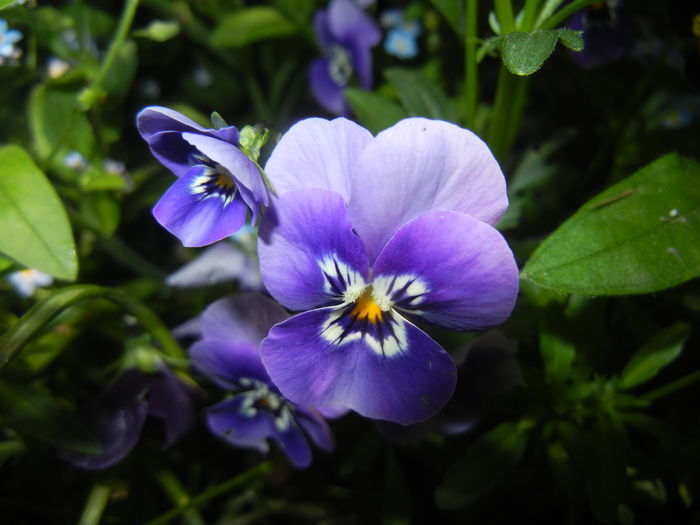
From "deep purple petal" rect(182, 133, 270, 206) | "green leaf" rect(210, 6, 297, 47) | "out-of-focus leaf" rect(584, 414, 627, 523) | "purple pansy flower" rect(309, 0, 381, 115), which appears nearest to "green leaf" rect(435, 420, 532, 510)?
"out-of-focus leaf" rect(584, 414, 627, 523)

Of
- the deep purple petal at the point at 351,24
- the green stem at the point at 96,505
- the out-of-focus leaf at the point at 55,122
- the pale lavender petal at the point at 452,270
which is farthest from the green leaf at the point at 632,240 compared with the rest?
the out-of-focus leaf at the point at 55,122

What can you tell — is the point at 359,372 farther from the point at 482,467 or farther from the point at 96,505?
the point at 96,505

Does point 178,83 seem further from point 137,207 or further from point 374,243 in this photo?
point 374,243

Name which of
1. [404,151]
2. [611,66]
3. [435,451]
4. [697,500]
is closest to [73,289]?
[404,151]

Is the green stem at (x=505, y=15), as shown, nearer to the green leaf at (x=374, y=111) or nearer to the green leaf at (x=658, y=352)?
the green leaf at (x=374, y=111)

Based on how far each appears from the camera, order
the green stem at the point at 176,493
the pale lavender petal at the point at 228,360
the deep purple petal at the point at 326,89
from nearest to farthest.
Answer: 1. the pale lavender petal at the point at 228,360
2. the green stem at the point at 176,493
3. the deep purple petal at the point at 326,89

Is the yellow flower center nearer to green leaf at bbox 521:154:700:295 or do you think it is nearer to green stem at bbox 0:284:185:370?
green leaf at bbox 521:154:700:295

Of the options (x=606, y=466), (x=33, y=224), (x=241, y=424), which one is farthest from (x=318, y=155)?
(x=606, y=466)
